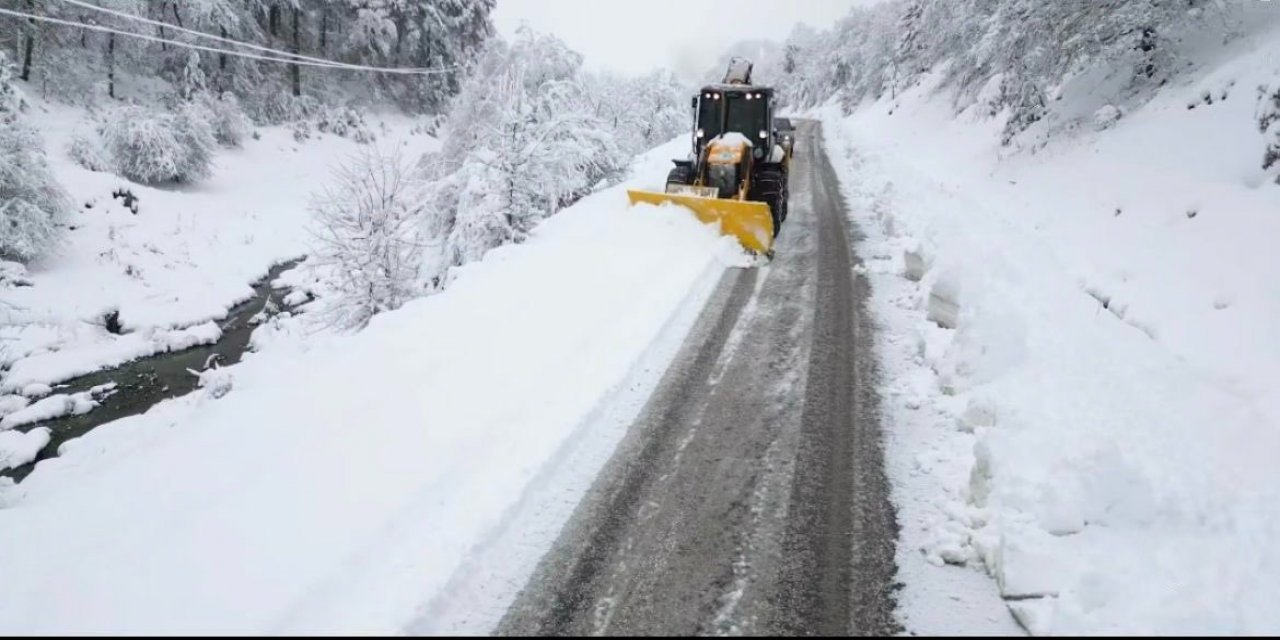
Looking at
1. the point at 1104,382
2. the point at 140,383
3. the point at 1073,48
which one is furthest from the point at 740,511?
the point at 1073,48

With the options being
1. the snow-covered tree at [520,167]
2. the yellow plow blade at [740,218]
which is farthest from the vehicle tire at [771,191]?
the snow-covered tree at [520,167]

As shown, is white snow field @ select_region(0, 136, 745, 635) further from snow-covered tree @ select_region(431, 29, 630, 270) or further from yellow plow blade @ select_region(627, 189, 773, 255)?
snow-covered tree @ select_region(431, 29, 630, 270)

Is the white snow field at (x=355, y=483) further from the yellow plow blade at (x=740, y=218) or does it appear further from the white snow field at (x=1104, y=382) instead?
the yellow plow blade at (x=740, y=218)

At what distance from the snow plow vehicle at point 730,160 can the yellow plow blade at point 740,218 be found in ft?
0.07

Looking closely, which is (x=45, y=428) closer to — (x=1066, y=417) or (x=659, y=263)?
(x=659, y=263)

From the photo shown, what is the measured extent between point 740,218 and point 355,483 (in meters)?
7.05

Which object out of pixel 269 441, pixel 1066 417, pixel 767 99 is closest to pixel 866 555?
pixel 1066 417

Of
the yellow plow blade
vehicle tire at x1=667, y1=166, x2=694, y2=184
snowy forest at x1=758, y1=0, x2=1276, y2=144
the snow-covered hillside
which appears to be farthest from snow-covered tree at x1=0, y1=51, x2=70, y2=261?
snowy forest at x1=758, y1=0, x2=1276, y2=144

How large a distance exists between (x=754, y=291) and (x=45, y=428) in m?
9.86

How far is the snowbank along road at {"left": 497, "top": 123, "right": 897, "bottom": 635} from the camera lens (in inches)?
128

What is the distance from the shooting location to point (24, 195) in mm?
12742

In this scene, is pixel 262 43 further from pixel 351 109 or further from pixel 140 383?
pixel 140 383

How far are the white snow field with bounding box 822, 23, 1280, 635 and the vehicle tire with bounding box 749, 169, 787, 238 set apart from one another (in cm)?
157

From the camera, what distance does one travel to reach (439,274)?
12.4m
